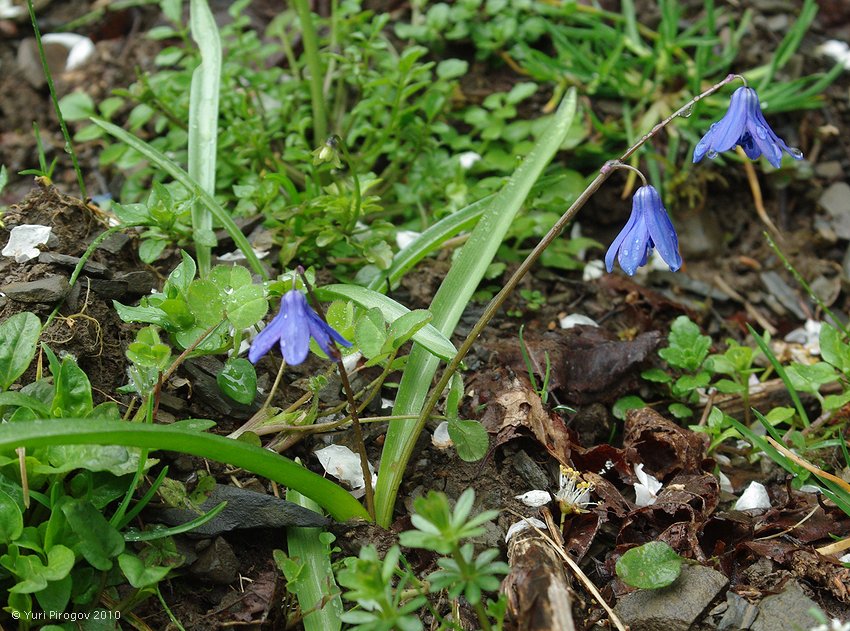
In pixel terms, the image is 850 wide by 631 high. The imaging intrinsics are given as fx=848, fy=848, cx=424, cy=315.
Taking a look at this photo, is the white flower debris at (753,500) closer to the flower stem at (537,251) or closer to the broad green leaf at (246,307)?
the flower stem at (537,251)

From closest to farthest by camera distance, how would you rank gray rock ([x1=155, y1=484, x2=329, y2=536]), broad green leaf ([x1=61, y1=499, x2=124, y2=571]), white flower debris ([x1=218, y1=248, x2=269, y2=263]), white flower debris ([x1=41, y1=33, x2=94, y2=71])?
broad green leaf ([x1=61, y1=499, x2=124, y2=571]) < gray rock ([x1=155, y1=484, x2=329, y2=536]) < white flower debris ([x1=218, y1=248, x2=269, y2=263]) < white flower debris ([x1=41, y1=33, x2=94, y2=71])

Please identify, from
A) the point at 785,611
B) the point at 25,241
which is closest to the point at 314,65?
the point at 25,241

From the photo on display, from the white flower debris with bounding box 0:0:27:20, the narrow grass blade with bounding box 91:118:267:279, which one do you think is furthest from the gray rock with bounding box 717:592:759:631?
the white flower debris with bounding box 0:0:27:20

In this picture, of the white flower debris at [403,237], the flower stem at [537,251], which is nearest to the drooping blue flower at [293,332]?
the flower stem at [537,251]

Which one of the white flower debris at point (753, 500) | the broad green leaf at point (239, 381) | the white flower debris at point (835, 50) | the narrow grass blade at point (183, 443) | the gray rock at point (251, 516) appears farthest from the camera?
the white flower debris at point (835, 50)

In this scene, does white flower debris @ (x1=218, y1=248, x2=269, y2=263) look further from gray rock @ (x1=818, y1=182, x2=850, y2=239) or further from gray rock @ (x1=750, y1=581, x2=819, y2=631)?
gray rock @ (x1=818, y1=182, x2=850, y2=239)
